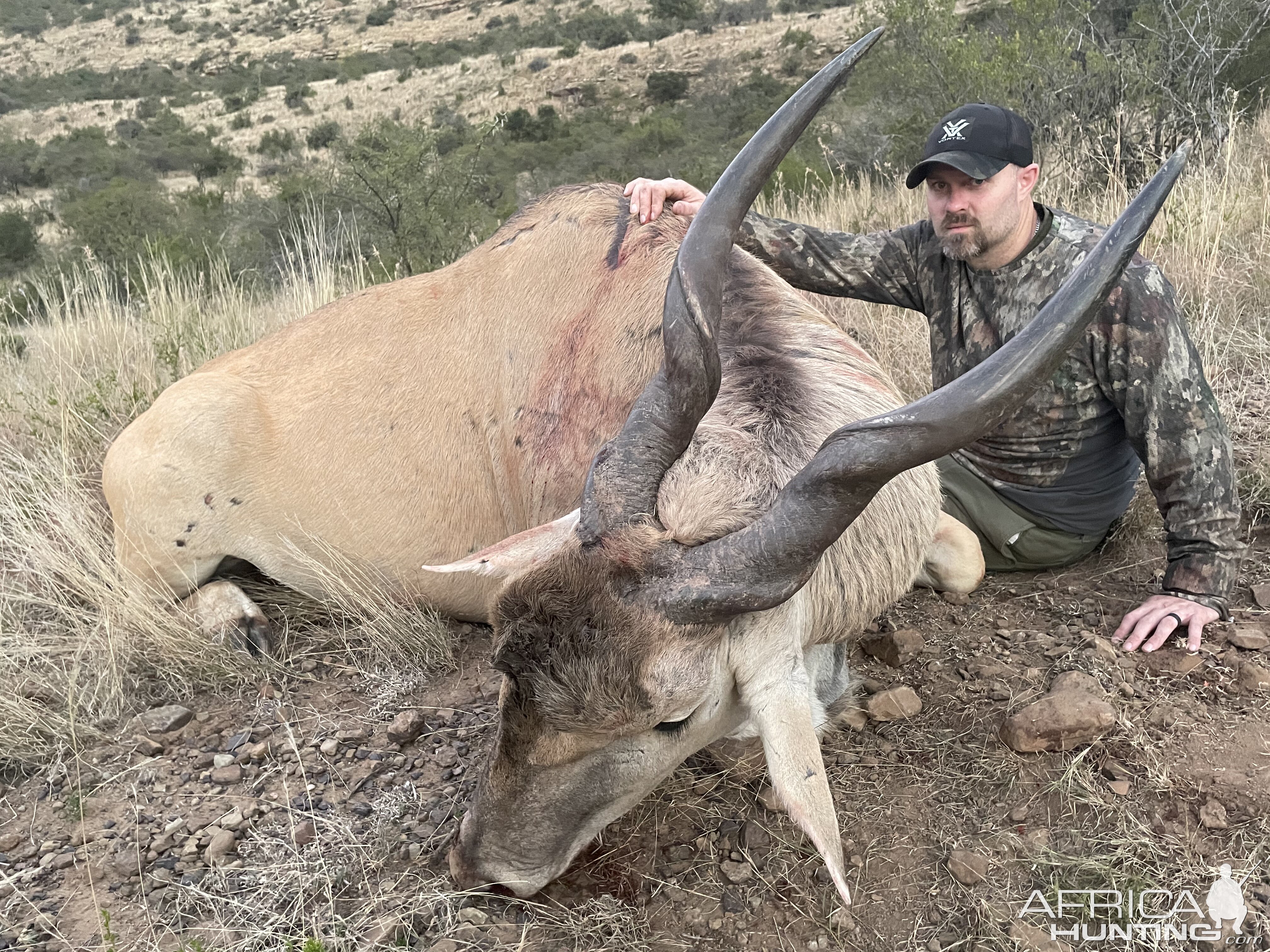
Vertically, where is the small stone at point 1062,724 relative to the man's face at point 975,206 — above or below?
below

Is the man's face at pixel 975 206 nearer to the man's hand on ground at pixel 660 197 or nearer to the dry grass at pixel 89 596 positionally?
the man's hand on ground at pixel 660 197

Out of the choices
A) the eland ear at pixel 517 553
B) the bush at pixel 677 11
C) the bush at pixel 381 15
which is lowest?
the eland ear at pixel 517 553

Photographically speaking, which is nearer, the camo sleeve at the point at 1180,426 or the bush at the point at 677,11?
the camo sleeve at the point at 1180,426

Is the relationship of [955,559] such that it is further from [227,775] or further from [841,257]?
[227,775]

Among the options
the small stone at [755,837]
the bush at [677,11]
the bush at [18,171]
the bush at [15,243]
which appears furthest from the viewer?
the bush at [677,11]

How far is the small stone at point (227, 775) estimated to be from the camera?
3309mm

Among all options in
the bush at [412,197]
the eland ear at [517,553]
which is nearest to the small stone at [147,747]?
the eland ear at [517,553]

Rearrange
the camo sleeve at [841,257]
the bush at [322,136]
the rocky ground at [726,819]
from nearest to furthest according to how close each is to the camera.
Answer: the rocky ground at [726,819] < the camo sleeve at [841,257] < the bush at [322,136]

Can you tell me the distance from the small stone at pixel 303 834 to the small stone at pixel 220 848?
0.64 feet

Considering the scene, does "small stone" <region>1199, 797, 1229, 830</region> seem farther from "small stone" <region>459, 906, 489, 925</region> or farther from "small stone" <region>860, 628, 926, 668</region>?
"small stone" <region>459, 906, 489, 925</region>

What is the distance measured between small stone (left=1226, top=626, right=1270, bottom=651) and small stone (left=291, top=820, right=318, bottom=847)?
343 cm

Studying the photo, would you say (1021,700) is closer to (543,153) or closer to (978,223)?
(978,223)

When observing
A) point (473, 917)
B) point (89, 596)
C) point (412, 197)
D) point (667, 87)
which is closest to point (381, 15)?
point (667, 87)

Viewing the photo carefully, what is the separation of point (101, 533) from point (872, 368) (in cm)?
400
